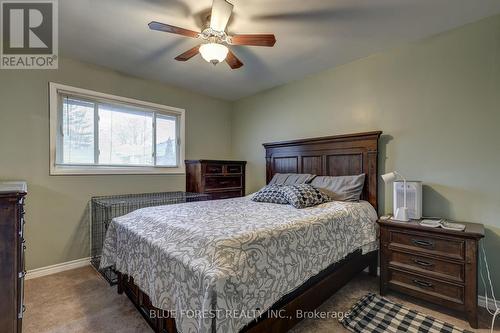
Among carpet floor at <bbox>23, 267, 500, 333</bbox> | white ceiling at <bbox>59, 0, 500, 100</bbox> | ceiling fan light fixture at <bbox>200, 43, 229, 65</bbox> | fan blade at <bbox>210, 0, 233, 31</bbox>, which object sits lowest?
carpet floor at <bbox>23, 267, 500, 333</bbox>

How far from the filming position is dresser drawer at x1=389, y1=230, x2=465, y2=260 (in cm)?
186

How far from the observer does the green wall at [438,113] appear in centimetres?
206

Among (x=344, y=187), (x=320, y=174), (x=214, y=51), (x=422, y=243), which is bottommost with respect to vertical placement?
(x=422, y=243)

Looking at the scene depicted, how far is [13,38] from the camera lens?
2.29 meters

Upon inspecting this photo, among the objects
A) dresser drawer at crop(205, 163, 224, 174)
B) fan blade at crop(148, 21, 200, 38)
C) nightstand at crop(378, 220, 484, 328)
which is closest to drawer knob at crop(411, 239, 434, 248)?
nightstand at crop(378, 220, 484, 328)

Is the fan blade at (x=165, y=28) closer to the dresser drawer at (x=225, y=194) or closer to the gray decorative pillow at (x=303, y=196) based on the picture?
the gray decorative pillow at (x=303, y=196)

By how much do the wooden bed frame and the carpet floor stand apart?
12cm

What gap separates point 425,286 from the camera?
1.99 m

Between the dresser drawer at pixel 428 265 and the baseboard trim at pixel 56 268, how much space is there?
11.4 feet

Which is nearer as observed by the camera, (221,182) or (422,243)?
(422,243)

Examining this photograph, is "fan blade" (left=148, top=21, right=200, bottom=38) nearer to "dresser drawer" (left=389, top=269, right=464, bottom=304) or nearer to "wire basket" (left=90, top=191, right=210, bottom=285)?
"wire basket" (left=90, top=191, right=210, bottom=285)

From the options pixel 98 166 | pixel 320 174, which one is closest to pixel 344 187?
pixel 320 174

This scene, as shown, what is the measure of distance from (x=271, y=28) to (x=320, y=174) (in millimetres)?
1821

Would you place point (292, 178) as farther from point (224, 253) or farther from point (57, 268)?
point (57, 268)
